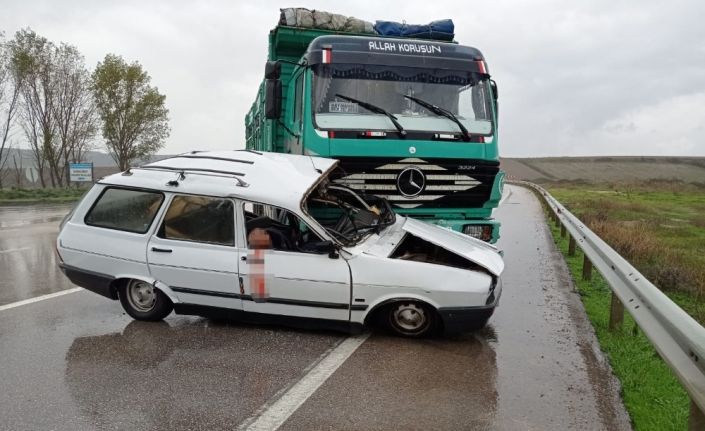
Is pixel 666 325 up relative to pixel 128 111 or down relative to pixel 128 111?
down

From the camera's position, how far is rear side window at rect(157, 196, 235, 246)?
5.21 metres

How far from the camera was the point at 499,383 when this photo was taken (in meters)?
4.21

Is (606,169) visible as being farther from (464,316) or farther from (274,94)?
(464,316)

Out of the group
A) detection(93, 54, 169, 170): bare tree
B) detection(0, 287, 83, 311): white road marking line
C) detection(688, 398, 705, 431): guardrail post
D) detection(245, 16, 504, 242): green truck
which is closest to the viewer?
detection(688, 398, 705, 431): guardrail post

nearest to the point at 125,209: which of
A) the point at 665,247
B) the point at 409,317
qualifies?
the point at 409,317

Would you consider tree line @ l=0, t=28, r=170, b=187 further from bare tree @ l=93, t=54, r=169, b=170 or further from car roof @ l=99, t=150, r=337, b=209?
car roof @ l=99, t=150, r=337, b=209

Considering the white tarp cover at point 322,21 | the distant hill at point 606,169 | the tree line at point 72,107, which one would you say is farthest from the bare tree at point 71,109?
the distant hill at point 606,169

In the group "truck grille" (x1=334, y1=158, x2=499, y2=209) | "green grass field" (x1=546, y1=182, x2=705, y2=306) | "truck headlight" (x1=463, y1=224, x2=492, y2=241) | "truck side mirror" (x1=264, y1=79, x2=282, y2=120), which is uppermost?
"truck side mirror" (x1=264, y1=79, x2=282, y2=120)

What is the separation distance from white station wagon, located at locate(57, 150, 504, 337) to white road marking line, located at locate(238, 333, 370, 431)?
1.10 ft

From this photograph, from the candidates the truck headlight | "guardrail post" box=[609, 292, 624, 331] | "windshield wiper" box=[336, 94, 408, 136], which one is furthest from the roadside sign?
"guardrail post" box=[609, 292, 624, 331]

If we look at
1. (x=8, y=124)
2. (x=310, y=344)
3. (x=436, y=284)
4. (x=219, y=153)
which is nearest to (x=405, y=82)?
(x=219, y=153)

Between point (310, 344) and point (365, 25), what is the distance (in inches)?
240

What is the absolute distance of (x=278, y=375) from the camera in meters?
4.24

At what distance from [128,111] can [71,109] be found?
5431 mm
